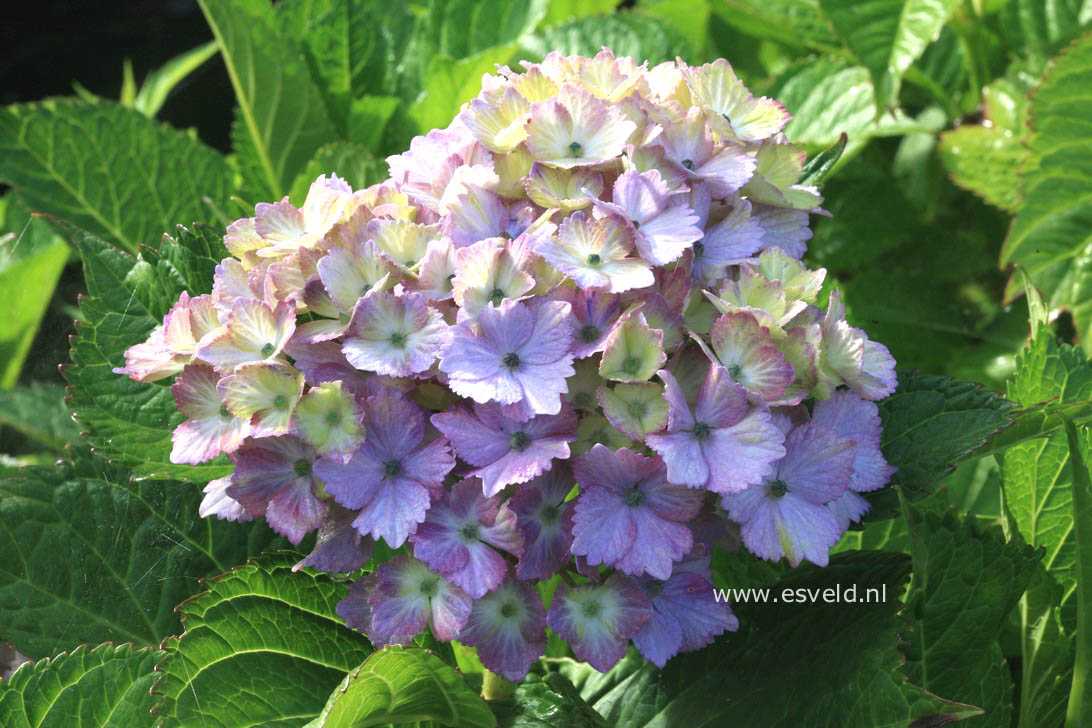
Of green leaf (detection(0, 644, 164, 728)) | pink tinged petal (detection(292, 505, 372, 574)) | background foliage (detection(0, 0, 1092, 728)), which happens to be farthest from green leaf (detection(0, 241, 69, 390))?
pink tinged petal (detection(292, 505, 372, 574))

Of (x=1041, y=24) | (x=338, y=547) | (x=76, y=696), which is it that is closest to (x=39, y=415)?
(x=76, y=696)

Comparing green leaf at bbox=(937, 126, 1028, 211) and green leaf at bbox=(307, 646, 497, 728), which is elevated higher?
green leaf at bbox=(307, 646, 497, 728)

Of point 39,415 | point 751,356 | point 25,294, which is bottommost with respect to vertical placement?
point 39,415

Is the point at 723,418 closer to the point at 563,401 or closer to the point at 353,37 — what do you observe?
the point at 563,401

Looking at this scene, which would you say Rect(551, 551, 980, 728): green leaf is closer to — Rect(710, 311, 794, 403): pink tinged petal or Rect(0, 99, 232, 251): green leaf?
Rect(710, 311, 794, 403): pink tinged petal

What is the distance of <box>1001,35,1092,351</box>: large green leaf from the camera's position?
116 cm

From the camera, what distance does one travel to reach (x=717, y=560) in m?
0.89

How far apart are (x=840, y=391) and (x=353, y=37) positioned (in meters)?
0.93

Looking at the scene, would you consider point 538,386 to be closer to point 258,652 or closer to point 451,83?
point 258,652

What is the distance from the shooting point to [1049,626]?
838 millimetres

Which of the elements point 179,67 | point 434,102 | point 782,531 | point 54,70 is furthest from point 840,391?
point 54,70

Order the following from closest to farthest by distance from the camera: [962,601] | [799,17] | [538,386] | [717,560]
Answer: [538,386]
[962,601]
[717,560]
[799,17]

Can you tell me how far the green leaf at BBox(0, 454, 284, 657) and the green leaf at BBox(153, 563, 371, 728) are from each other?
129 millimetres

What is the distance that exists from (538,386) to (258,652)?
26 centimetres
